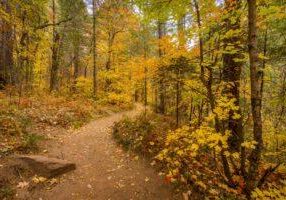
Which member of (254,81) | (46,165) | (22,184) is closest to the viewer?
(254,81)

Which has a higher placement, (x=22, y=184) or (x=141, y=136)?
(x=141, y=136)

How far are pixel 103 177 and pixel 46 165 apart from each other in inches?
61.7

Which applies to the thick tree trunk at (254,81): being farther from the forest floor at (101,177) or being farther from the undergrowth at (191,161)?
the forest floor at (101,177)

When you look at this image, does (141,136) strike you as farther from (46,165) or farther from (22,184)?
→ (22,184)

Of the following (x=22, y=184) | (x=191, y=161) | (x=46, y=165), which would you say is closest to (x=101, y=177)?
(x=46, y=165)

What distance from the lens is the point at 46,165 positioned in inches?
256

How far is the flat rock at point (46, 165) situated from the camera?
21.0 feet

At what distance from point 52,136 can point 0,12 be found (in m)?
5.47

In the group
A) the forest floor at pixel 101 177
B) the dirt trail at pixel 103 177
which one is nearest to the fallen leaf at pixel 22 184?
the forest floor at pixel 101 177

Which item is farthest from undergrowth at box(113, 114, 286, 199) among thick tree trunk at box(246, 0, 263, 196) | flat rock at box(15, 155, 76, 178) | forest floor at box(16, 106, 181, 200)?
flat rock at box(15, 155, 76, 178)

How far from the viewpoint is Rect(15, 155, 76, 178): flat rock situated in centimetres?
639

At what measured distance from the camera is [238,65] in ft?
20.9

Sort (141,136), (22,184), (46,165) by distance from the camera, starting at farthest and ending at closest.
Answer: (141,136) → (46,165) → (22,184)

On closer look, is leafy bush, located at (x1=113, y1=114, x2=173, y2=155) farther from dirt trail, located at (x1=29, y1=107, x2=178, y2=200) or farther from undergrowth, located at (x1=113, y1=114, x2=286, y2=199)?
dirt trail, located at (x1=29, y1=107, x2=178, y2=200)
